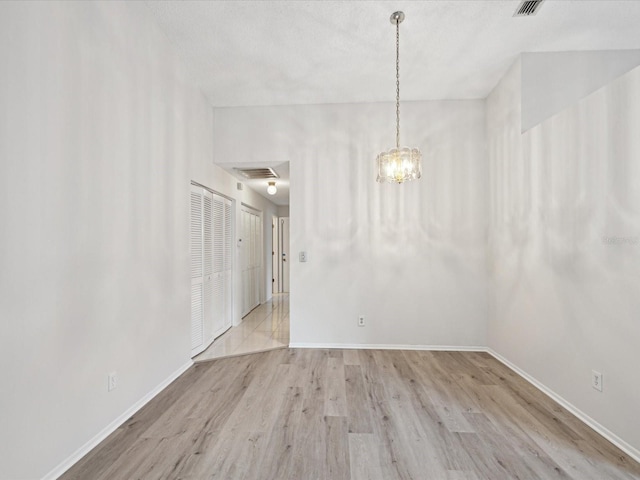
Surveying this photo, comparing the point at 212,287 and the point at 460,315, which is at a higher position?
the point at 212,287

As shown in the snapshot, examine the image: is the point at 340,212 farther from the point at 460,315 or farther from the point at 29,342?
the point at 29,342

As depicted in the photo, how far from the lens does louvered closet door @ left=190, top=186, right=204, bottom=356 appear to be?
3.39 meters

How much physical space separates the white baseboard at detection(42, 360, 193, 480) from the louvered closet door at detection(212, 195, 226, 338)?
1.19 meters

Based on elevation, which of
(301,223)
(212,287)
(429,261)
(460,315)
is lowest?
(460,315)

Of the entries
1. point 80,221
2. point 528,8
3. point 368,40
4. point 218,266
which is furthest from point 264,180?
point 528,8

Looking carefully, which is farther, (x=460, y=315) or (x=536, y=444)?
(x=460, y=315)

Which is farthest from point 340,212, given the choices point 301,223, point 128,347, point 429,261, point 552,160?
point 128,347

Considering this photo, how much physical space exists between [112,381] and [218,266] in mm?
2156

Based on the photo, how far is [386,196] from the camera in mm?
3732

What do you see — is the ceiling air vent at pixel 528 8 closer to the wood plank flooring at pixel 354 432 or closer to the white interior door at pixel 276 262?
the wood plank flooring at pixel 354 432

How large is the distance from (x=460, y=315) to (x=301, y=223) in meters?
2.24

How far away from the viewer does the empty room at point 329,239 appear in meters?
1.66

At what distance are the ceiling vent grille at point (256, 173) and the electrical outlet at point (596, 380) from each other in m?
3.84

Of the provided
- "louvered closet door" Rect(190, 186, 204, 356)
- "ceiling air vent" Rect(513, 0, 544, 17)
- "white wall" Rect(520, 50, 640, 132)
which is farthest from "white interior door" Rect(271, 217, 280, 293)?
"ceiling air vent" Rect(513, 0, 544, 17)
